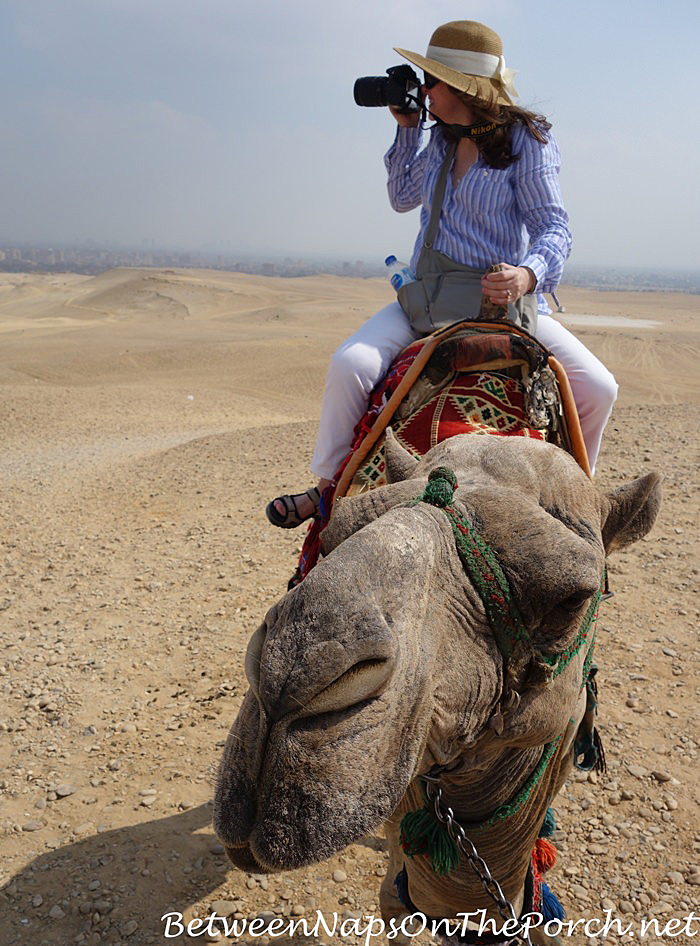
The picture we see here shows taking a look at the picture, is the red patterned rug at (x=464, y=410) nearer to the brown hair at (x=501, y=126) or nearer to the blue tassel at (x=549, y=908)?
the brown hair at (x=501, y=126)

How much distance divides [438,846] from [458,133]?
8.96 ft

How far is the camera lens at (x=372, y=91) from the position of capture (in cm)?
351

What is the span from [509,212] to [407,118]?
2.34 ft

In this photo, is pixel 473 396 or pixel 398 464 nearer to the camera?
pixel 398 464

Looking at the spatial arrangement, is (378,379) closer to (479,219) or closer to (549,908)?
(479,219)

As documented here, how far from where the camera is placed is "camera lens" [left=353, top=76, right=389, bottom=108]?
138 inches

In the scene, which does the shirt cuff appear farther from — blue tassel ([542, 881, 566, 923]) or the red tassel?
blue tassel ([542, 881, 566, 923])

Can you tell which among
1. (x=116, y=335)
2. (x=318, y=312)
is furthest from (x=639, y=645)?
(x=318, y=312)

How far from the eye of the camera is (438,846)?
2125 millimetres

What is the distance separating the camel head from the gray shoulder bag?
1359 millimetres

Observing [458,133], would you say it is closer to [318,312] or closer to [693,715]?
[693,715]

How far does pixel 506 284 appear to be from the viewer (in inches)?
117

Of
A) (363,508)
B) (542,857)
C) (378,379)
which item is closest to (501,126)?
(378,379)

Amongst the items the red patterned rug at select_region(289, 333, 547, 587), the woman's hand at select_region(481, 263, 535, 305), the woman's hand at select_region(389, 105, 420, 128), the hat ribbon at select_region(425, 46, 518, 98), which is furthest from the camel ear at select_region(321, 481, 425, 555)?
the woman's hand at select_region(389, 105, 420, 128)
